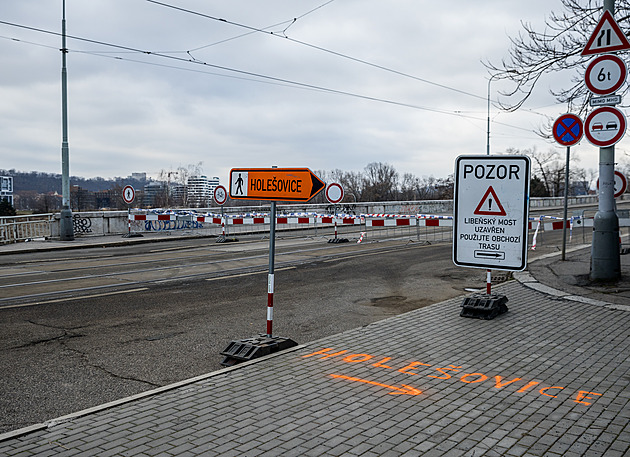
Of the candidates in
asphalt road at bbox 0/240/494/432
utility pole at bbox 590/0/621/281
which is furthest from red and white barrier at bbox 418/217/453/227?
utility pole at bbox 590/0/621/281

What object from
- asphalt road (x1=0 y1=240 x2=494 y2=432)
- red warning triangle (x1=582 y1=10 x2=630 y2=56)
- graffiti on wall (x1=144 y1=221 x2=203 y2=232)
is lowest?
asphalt road (x1=0 y1=240 x2=494 y2=432)

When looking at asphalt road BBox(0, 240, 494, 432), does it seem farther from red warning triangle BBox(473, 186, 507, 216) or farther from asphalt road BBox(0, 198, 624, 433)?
red warning triangle BBox(473, 186, 507, 216)

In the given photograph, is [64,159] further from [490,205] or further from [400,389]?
[400,389]

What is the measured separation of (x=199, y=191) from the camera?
219 feet

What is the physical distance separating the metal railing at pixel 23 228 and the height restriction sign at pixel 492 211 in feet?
65.5

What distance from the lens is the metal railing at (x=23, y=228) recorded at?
22.6 metres

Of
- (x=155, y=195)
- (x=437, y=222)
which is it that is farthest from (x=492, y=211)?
(x=155, y=195)

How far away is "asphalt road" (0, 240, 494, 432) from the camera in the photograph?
19.3ft

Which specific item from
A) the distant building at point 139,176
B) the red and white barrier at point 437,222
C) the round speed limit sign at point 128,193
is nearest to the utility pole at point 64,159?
the round speed limit sign at point 128,193

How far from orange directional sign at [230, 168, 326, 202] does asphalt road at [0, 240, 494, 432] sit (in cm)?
199

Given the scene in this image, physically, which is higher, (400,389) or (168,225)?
(168,225)

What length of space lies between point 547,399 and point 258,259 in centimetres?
1216

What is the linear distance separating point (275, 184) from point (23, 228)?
20.1m

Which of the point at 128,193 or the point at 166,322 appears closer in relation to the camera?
the point at 166,322
